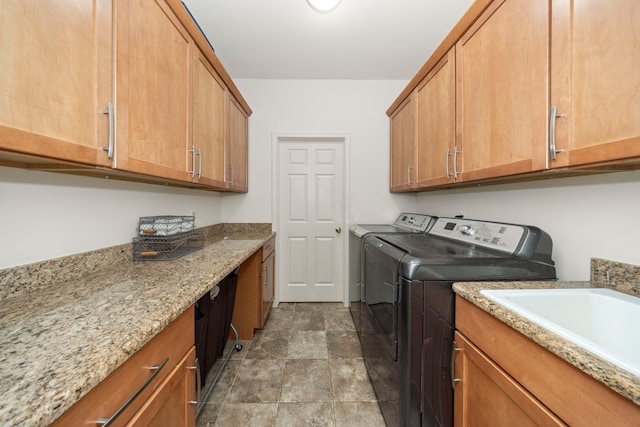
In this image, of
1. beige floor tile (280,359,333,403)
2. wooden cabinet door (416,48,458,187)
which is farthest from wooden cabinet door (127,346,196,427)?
wooden cabinet door (416,48,458,187)

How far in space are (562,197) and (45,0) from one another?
2100 millimetres

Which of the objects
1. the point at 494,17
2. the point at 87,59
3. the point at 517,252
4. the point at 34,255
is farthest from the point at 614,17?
the point at 34,255

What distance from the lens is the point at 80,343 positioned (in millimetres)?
540

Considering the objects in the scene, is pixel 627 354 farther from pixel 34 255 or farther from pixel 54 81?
pixel 34 255

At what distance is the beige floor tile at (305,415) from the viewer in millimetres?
1326

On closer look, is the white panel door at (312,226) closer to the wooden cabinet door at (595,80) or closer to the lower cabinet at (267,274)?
the lower cabinet at (267,274)

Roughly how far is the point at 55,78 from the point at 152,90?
1.38ft

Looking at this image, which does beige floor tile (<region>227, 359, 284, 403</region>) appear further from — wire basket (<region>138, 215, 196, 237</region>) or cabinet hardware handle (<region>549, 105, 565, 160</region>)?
cabinet hardware handle (<region>549, 105, 565, 160</region>)

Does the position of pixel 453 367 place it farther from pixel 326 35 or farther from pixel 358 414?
pixel 326 35

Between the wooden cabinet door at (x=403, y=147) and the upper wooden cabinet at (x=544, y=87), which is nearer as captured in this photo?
the upper wooden cabinet at (x=544, y=87)

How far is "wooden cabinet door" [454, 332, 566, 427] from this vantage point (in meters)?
0.65

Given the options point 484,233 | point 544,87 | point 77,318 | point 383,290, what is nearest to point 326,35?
point 544,87

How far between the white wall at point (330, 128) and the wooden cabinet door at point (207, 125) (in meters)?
0.82

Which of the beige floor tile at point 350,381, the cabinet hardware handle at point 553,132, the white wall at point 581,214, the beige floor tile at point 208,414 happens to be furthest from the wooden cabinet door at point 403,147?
the beige floor tile at point 208,414
